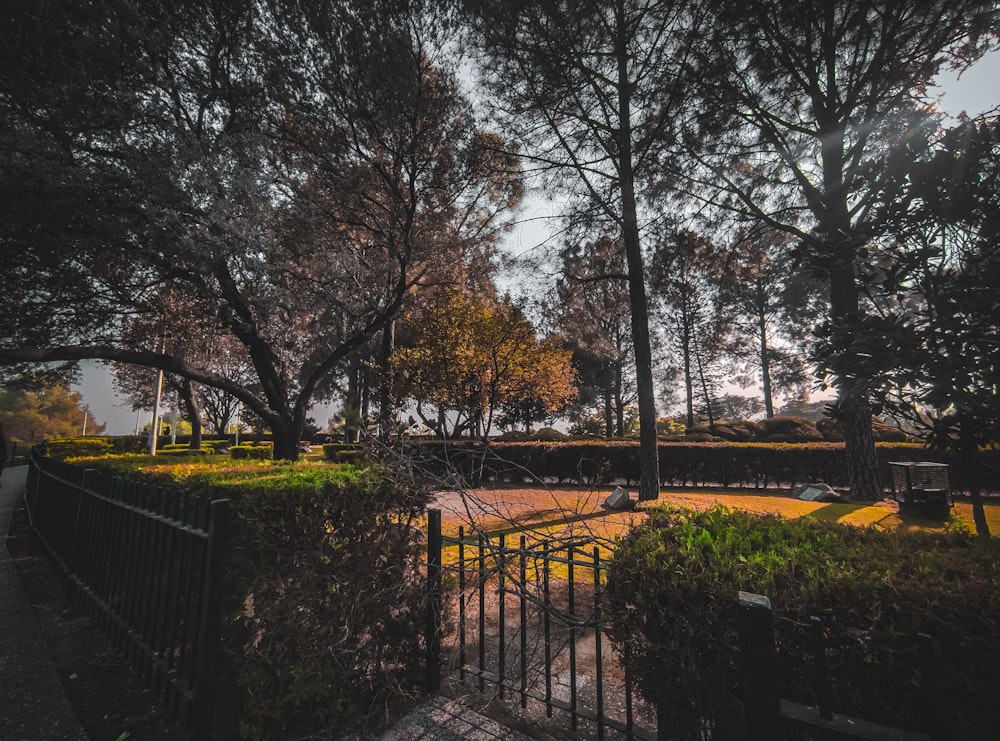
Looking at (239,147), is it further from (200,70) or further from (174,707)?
(174,707)

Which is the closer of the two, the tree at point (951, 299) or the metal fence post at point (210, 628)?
the metal fence post at point (210, 628)

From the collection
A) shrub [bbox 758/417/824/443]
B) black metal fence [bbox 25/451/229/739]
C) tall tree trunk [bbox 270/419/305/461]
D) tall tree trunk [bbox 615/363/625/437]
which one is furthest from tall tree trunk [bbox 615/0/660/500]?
tall tree trunk [bbox 615/363/625/437]

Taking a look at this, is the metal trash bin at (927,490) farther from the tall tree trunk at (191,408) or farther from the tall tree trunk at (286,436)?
the tall tree trunk at (191,408)

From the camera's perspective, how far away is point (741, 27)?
20.5ft

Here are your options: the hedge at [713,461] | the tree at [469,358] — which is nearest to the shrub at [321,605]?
the hedge at [713,461]

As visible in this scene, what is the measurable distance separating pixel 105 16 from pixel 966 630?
42.6 ft

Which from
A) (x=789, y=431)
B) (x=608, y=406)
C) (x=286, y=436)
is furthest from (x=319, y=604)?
(x=608, y=406)

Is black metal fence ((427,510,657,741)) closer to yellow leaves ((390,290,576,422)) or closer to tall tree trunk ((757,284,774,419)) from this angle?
yellow leaves ((390,290,576,422))

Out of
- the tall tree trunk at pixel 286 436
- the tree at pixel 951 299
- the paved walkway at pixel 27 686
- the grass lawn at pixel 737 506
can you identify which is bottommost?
the grass lawn at pixel 737 506

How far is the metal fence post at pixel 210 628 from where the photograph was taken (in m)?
2.39

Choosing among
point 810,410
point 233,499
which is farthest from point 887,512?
point 810,410

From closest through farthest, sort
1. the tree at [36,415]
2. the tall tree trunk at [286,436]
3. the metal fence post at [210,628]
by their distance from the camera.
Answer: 1. the metal fence post at [210,628]
2. the tall tree trunk at [286,436]
3. the tree at [36,415]

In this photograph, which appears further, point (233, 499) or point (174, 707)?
point (233, 499)

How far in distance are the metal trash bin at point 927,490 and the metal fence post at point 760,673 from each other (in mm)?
10810
